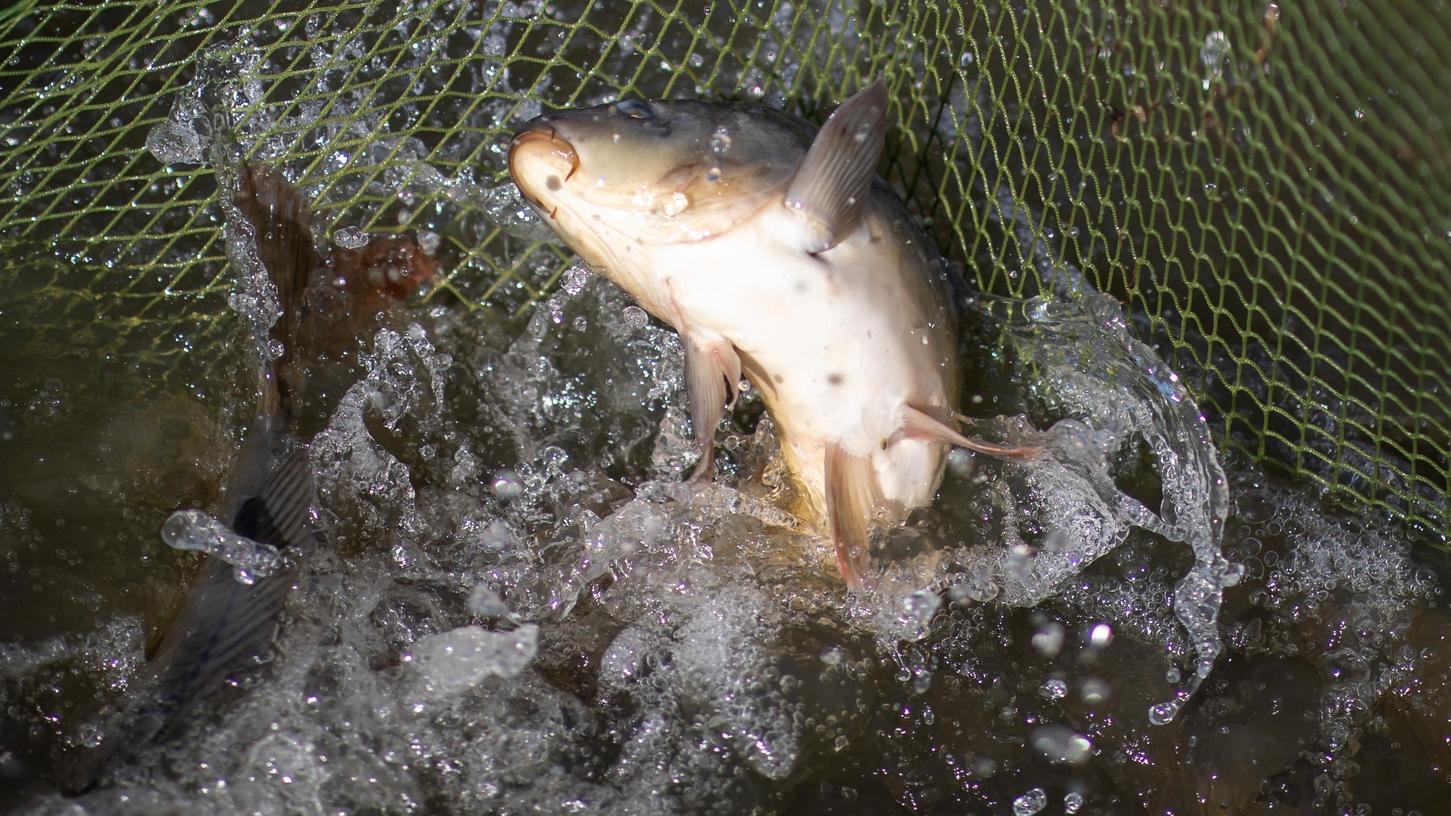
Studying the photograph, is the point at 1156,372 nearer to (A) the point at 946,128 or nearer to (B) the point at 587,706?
(A) the point at 946,128

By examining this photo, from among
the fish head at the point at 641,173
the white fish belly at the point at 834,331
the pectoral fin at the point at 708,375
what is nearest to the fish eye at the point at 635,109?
the fish head at the point at 641,173

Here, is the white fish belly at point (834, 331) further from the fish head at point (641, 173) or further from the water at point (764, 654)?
the water at point (764, 654)

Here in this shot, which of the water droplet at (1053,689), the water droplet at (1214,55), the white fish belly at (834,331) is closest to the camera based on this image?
the white fish belly at (834,331)

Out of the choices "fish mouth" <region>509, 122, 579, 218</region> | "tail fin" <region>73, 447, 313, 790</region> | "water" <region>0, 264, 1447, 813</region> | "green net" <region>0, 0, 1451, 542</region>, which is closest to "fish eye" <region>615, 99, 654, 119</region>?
"fish mouth" <region>509, 122, 579, 218</region>

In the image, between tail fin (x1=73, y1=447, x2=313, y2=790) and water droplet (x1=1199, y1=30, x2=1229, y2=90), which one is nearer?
tail fin (x1=73, y1=447, x2=313, y2=790)

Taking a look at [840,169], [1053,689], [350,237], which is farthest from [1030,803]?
[350,237]

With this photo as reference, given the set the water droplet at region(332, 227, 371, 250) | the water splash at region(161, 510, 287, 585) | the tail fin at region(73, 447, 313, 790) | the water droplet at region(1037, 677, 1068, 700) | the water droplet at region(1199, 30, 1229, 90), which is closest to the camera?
the tail fin at region(73, 447, 313, 790)

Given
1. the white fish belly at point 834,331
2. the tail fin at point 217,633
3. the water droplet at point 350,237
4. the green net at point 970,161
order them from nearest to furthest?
the tail fin at point 217,633
the white fish belly at point 834,331
the green net at point 970,161
the water droplet at point 350,237

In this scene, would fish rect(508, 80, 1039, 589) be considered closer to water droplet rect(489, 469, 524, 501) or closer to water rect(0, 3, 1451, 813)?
water rect(0, 3, 1451, 813)
